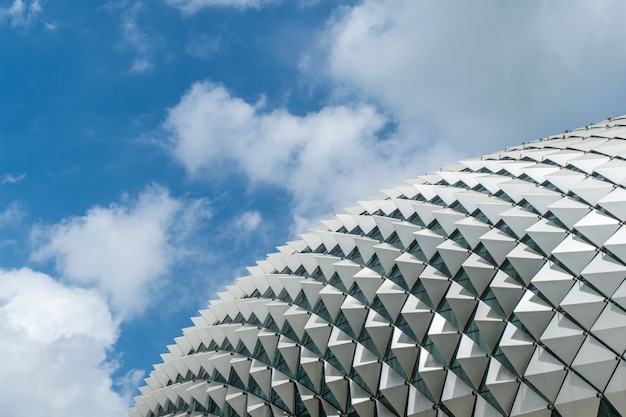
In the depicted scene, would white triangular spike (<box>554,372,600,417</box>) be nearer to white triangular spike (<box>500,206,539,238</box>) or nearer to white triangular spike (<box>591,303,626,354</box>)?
white triangular spike (<box>591,303,626,354</box>)

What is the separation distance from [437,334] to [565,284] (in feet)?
20.3

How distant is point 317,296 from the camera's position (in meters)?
38.2

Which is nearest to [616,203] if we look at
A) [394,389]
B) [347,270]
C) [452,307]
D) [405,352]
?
[452,307]

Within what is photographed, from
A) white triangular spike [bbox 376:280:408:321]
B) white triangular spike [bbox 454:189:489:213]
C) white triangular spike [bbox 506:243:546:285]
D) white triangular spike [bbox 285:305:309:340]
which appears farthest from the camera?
white triangular spike [bbox 285:305:309:340]

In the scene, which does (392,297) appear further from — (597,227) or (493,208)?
(597,227)

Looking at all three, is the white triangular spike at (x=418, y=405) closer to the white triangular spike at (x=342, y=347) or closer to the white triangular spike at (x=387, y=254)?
the white triangular spike at (x=342, y=347)

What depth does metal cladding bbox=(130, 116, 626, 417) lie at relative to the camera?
24531 mm

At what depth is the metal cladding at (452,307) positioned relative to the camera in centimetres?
2453

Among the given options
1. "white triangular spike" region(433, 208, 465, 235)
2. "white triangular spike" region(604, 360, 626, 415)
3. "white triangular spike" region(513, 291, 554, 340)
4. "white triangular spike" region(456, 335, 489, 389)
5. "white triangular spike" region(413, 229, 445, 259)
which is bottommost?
"white triangular spike" region(604, 360, 626, 415)

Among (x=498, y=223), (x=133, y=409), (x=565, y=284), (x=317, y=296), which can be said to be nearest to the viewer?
(x=565, y=284)

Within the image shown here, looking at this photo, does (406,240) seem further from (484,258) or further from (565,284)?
(565,284)

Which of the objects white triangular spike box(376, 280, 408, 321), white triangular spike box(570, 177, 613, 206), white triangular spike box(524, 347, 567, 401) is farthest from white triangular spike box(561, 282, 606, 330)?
white triangular spike box(376, 280, 408, 321)

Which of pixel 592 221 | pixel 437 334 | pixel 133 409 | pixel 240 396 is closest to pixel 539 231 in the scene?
pixel 592 221

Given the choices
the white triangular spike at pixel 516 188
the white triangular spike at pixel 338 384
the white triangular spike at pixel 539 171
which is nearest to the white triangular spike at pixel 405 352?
the white triangular spike at pixel 338 384
